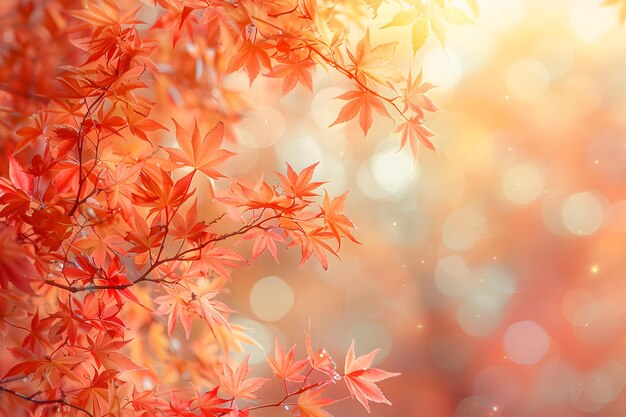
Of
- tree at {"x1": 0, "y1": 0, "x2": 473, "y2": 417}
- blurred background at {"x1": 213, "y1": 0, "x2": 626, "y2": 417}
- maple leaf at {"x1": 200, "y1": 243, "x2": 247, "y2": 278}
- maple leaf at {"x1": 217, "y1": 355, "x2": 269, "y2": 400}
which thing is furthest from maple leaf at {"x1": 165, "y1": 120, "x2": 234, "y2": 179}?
blurred background at {"x1": 213, "y1": 0, "x2": 626, "y2": 417}

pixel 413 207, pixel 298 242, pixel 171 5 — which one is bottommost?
pixel 413 207

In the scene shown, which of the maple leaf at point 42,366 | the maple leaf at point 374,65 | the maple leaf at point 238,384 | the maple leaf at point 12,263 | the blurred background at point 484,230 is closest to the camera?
the maple leaf at point 12,263

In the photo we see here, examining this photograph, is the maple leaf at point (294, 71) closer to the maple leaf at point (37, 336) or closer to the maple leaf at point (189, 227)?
the maple leaf at point (189, 227)

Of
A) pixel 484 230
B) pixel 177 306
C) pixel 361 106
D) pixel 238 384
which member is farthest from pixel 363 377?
pixel 484 230

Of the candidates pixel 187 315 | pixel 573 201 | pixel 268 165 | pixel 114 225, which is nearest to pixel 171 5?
pixel 114 225

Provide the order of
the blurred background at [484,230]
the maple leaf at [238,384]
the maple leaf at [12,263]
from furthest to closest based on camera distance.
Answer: the blurred background at [484,230] → the maple leaf at [238,384] → the maple leaf at [12,263]

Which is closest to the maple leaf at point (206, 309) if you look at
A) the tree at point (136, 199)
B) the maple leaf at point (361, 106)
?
the tree at point (136, 199)

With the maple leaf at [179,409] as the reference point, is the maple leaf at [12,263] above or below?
above

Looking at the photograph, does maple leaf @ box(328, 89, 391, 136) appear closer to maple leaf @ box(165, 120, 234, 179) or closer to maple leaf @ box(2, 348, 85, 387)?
maple leaf @ box(165, 120, 234, 179)

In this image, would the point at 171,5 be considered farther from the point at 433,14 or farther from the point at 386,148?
the point at 386,148
